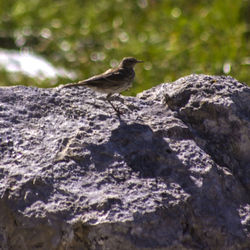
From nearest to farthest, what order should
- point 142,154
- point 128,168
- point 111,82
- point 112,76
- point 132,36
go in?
point 128,168
point 142,154
point 111,82
point 112,76
point 132,36

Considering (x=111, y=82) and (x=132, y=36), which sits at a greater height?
(x=132, y=36)

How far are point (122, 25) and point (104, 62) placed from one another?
154 centimetres

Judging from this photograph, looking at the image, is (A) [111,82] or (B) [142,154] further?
(A) [111,82]

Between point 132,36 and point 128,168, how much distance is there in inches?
263

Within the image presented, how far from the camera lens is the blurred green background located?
30.5 ft

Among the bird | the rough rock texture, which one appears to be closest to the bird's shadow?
the rough rock texture

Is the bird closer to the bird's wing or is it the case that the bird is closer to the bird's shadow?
the bird's wing

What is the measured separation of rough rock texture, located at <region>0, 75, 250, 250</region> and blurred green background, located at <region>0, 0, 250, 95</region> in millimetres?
3450

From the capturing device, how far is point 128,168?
4.34 metres

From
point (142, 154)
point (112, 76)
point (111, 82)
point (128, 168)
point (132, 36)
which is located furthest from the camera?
point (132, 36)

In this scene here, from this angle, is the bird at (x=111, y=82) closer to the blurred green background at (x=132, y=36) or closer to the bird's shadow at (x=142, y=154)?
the bird's shadow at (x=142, y=154)

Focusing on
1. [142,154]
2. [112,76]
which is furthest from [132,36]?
[142,154]

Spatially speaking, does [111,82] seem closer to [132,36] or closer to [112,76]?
[112,76]

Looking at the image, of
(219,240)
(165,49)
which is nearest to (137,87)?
(165,49)
